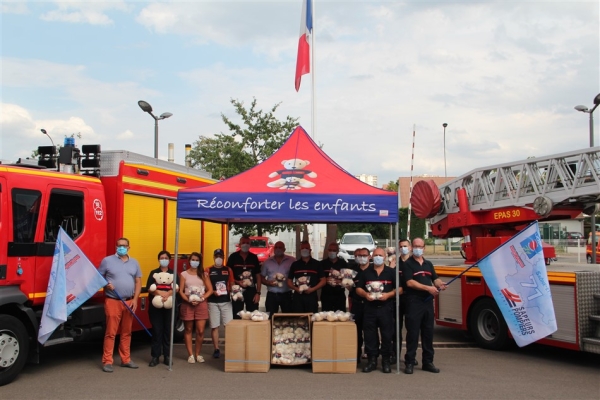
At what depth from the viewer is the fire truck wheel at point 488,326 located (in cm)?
966

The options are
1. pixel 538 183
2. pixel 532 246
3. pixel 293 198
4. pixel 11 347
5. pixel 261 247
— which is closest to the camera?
pixel 11 347

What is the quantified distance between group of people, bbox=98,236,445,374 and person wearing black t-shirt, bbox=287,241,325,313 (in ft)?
0.05

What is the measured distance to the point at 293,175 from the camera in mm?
9086

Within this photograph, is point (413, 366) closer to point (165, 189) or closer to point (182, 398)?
point (182, 398)

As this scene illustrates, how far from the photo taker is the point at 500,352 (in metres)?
9.80

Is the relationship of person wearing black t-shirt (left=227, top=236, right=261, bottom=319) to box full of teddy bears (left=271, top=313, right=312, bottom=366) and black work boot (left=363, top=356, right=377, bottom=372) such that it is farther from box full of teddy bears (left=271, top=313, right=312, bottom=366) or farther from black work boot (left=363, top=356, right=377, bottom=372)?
black work boot (left=363, top=356, right=377, bottom=372)

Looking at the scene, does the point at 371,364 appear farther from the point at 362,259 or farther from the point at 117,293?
the point at 117,293

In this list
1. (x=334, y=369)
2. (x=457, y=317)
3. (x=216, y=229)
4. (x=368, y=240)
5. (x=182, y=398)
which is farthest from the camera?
(x=368, y=240)

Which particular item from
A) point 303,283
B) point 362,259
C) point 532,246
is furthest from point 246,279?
point 532,246

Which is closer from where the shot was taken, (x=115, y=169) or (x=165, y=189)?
(x=115, y=169)

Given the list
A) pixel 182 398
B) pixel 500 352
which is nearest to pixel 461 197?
pixel 500 352

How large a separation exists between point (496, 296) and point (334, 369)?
2.48 metres

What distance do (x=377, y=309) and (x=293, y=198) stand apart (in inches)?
77.2

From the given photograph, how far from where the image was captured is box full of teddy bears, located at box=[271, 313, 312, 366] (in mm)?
8680
